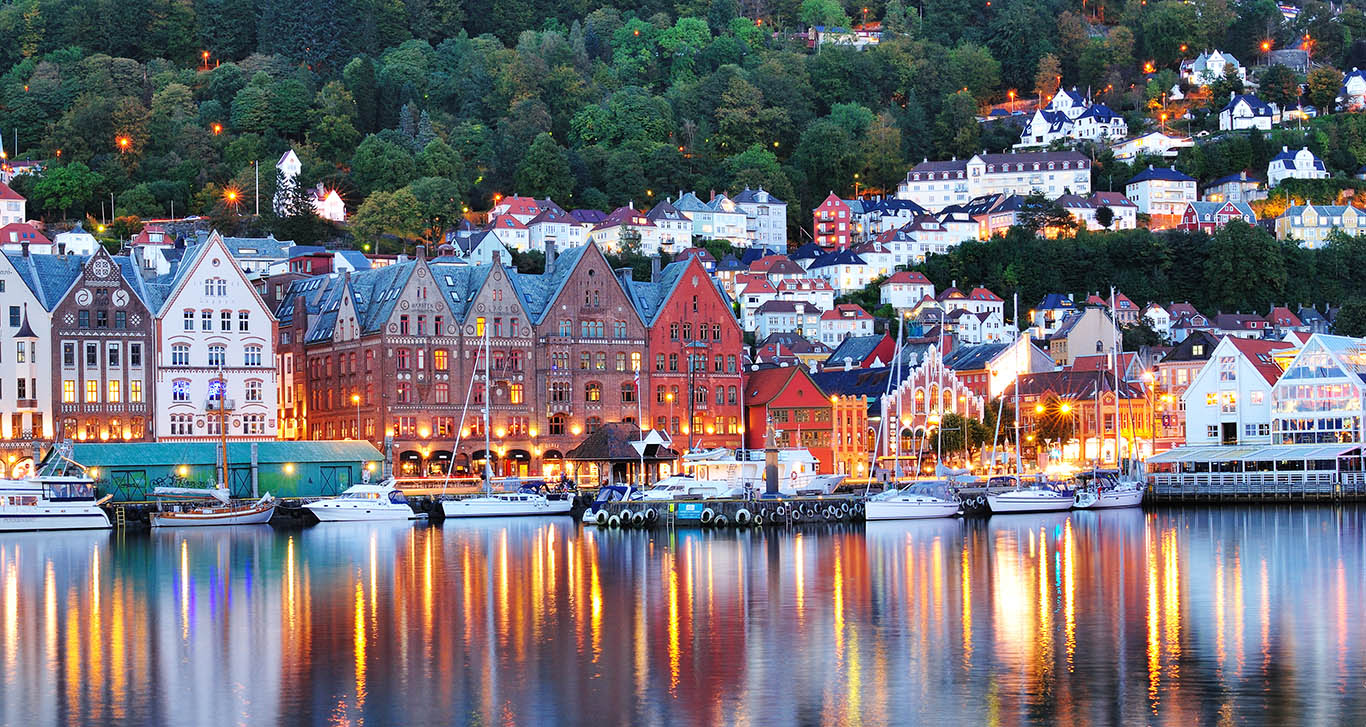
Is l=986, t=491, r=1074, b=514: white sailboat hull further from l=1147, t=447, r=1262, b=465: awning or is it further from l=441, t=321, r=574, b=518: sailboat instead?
l=441, t=321, r=574, b=518: sailboat

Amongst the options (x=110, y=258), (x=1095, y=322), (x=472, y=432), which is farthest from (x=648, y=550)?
(x=1095, y=322)

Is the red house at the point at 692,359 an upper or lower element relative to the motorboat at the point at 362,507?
upper

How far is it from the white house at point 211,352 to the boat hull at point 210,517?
14.8 metres

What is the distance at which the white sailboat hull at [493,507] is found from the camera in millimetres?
84500

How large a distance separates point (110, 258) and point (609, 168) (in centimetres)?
10417

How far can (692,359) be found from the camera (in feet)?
345

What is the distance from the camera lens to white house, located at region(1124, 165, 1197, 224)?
645 feet

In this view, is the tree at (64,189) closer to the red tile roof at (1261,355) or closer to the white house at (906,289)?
the white house at (906,289)

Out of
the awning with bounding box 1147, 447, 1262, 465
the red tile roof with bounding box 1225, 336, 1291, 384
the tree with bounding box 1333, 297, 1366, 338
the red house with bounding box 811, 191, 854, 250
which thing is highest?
the red house with bounding box 811, 191, 854, 250

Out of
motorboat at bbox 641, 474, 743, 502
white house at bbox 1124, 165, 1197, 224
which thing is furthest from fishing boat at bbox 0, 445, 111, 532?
white house at bbox 1124, 165, 1197, 224

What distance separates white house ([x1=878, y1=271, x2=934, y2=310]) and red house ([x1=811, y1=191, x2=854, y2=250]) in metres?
22.5

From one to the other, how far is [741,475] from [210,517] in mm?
24367

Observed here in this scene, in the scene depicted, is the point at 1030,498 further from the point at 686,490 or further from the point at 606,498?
the point at 606,498

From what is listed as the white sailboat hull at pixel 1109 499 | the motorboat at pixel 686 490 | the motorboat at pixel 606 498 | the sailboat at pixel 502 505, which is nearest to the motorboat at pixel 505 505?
the sailboat at pixel 502 505
